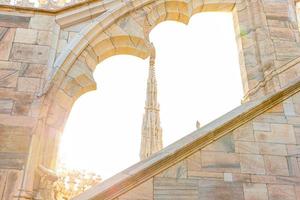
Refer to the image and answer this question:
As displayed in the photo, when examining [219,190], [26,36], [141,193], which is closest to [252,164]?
[219,190]

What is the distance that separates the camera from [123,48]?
5.21 meters

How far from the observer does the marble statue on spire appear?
21047 millimetres

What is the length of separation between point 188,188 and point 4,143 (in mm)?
2293

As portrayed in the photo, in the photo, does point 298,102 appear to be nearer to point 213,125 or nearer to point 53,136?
point 213,125

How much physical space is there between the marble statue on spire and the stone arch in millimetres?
14121

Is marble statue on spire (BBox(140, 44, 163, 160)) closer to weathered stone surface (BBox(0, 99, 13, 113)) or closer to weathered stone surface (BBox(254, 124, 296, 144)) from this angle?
weathered stone surface (BBox(0, 99, 13, 113))

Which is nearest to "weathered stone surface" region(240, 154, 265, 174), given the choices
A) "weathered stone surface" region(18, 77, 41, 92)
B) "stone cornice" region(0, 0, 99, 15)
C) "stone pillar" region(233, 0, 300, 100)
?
"stone pillar" region(233, 0, 300, 100)

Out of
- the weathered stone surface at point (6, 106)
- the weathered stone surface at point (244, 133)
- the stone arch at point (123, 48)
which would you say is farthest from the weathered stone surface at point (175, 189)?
the weathered stone surface at point (6, 106)

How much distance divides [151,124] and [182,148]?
19.8 metres

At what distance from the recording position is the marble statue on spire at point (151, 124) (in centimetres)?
A: 2105

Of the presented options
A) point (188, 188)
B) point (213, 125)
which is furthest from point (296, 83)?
point (188, 188)

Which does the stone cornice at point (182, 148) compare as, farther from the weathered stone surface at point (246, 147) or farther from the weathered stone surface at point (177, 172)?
the weathered stone surface at point (246, 147)

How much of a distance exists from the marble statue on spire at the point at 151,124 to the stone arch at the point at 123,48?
46.3ft

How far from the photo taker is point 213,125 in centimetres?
308
